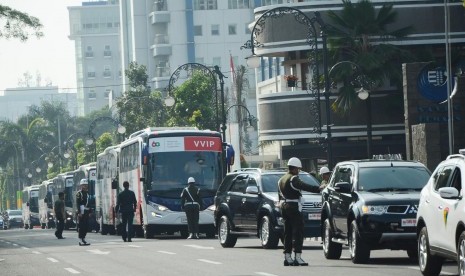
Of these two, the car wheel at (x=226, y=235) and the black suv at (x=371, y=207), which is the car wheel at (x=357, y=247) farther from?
the car wheel at (x=226, y=235)

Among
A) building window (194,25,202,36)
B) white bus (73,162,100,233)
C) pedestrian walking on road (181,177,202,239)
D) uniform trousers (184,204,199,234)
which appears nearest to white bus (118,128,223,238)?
uniform trousers (184,204,199,234)

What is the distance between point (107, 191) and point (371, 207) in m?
35.4

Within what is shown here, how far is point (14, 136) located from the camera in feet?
498

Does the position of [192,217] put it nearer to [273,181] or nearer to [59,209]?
[59,209]

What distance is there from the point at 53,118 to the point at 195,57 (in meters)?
35.9

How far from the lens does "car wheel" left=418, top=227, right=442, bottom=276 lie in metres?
19.9

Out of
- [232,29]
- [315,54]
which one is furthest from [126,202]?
[232,29]

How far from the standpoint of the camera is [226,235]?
33281mm

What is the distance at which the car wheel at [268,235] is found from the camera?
31078mm

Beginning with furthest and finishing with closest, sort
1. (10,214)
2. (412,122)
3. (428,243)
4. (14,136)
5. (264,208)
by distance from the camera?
1. (14,136)
2. (10,214)
3. (412,122)
4. (264,208)
5. (428,243)

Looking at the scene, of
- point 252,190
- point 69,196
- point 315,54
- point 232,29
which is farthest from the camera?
point 232,29

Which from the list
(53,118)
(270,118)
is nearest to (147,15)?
(53,118)

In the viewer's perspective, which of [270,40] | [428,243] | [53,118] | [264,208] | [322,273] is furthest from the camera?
[53,118]

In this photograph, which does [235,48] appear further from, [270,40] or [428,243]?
[428,243]
